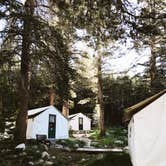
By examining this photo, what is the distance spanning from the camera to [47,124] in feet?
81.6

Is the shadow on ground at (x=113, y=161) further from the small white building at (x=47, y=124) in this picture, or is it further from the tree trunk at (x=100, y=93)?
the tree trunk at (x=100, y=93)

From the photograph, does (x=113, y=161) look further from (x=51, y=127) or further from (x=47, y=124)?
(x=51, y=127)

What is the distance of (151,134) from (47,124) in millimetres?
17028

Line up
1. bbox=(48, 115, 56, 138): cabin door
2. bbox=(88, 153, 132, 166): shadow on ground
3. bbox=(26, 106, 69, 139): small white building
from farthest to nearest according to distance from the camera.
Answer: bbox=(48, 115, 56, 138): cabin door → bbox=(26, 106, 69, 139): small white building → bbox=(88, 153, 132, 166): shadow on ground

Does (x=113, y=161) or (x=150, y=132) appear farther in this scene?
(x=113, y=161)

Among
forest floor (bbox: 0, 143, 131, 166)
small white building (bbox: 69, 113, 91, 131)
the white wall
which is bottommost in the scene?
forest floor (bbox: 0, 143, 131, 166)

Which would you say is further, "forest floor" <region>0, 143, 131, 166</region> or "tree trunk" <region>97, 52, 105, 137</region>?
"tree trunk" <region>97, 52, 105, 137</region>

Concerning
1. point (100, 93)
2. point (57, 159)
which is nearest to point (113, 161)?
point (57, 159)

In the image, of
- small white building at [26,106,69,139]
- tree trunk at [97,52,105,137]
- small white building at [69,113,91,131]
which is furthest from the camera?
small white building at [69,113,91,131]

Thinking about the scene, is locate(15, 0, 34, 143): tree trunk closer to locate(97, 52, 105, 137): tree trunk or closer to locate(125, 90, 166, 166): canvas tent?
locate(125, 90, 166, 166): canvas tent

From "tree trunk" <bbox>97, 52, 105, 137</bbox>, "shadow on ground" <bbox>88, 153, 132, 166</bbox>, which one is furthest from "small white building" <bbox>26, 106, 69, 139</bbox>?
"shadow on ground" <bbox>88, 153, 132, 166</bbox>

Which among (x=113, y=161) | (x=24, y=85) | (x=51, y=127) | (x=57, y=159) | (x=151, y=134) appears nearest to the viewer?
(x=151, y=134)

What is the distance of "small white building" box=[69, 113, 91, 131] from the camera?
35.9m

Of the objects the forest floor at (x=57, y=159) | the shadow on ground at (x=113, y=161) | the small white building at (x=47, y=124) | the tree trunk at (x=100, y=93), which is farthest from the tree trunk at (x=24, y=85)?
the tree trunk at (x=100, y=93)
